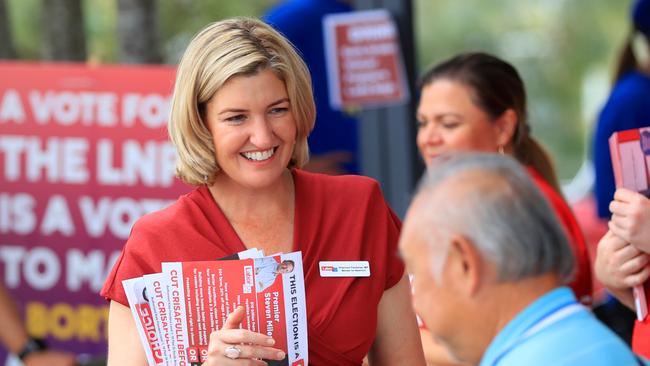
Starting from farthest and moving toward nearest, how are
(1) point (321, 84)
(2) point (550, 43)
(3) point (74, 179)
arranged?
(2) point (550, 43) → (1) point (321, 84) → (3) point (74, 179)

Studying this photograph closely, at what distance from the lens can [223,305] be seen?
2.69 m

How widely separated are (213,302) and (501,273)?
0.92 metres

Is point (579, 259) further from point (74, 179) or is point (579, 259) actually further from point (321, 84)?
point (74, 179)

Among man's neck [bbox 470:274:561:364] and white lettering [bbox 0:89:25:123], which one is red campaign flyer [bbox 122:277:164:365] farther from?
white lettering [bbox 0:89:25:123]

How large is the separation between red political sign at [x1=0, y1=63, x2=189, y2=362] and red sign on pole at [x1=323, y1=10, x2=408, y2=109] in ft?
2.89

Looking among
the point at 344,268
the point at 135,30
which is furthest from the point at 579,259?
the point at 135,30

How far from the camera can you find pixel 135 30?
697 cm

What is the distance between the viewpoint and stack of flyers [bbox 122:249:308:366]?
2.66m

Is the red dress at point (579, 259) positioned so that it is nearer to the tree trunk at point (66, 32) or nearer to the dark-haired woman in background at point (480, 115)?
the dark-haired woman in background at point (480, 115)

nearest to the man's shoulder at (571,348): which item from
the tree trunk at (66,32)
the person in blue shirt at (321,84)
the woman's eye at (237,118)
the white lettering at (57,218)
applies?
the woman's eye at (237,118)

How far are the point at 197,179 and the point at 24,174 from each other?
2.84 metres

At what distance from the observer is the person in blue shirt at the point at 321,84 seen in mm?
5762

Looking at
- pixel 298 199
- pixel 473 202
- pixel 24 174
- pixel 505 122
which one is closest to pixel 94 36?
pixel 24 174

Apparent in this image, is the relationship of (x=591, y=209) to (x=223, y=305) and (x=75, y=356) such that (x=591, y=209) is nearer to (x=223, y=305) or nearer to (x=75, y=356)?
(x=75, y=356)
